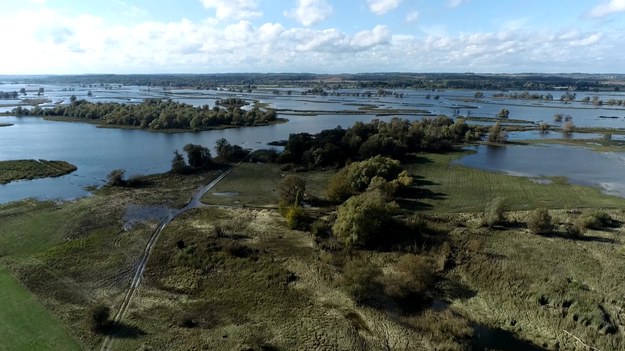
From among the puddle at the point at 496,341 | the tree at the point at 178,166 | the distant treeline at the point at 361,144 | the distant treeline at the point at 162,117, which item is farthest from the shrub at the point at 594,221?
the distant treeline at the point at 162,117

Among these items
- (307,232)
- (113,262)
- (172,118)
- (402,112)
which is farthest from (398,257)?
(402,112)

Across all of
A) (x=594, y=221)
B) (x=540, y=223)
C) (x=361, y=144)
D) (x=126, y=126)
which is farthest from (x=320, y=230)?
(x=126, y=126)

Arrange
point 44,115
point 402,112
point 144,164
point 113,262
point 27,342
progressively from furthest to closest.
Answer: point 402,112
point 44,115
point 144,164
point 113,262
point 27,342

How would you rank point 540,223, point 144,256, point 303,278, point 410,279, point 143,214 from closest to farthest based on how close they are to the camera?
point 410,279
point 303,278
point 144,256
point 540,223
point 143,214

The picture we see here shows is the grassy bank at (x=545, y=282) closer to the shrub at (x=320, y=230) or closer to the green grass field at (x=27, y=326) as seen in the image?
the shrub at (x=320, y=230)

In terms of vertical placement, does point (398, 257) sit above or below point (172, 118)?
below

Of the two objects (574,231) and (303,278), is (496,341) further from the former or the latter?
(574,231)

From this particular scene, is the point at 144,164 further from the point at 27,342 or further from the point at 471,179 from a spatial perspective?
the point at 471,179
